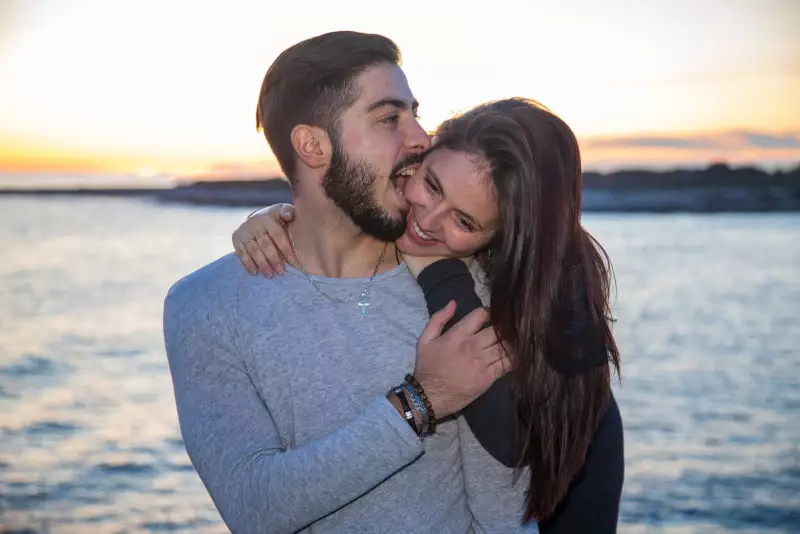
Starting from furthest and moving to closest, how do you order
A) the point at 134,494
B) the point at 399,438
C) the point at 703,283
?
the point at 703,283, the point at 134,494, the point at 399,438

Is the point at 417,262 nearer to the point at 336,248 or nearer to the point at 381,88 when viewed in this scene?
the point at 336,248

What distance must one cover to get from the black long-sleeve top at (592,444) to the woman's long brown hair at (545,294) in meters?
0.04

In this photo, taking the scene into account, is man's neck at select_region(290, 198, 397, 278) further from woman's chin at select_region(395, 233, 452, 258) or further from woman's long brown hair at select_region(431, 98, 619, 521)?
woman's long brown hair at select_region(431, 98, 619, 521)

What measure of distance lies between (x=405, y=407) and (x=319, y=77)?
3.38 ft

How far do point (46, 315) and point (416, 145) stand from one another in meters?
7.94

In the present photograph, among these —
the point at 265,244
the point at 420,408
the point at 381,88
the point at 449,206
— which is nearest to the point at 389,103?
the point at 381,88

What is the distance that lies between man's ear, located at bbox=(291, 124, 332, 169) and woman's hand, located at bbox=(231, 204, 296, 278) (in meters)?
0.17

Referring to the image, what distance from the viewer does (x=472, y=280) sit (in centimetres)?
249

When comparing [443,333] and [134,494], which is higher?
[443,333]

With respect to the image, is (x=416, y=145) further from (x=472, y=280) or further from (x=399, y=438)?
(x=399, y=438)

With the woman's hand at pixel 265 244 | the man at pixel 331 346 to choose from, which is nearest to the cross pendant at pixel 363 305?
the man at pixel 331 346

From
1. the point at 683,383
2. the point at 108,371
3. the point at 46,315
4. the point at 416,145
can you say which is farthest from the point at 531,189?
the point at 46,315

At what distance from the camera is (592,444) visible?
2846 mm

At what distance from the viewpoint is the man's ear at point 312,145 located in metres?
2.61
